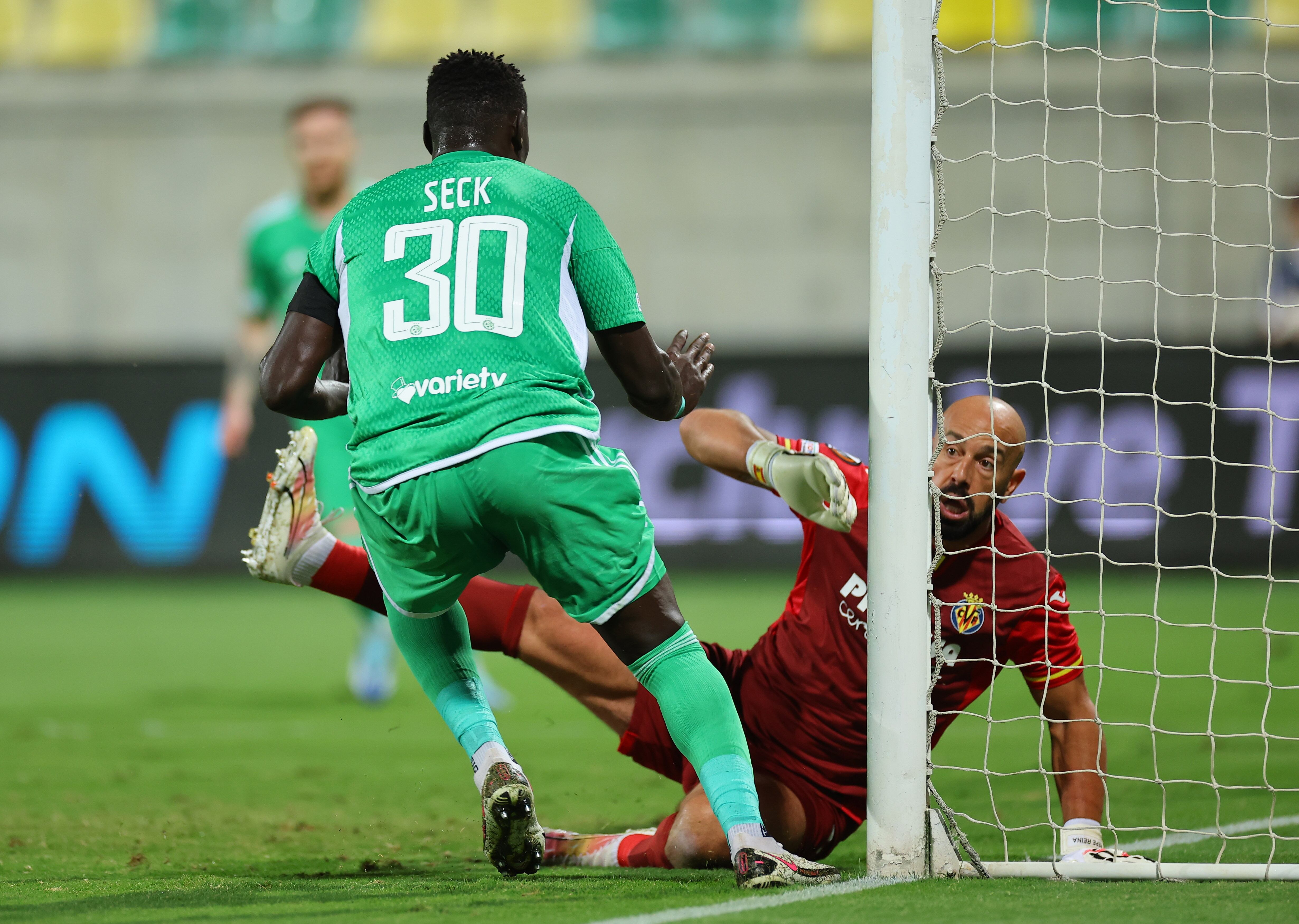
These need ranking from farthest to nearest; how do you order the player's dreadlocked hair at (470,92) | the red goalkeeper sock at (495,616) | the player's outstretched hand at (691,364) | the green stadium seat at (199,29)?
the green stadium seat at (199,29) → the red goalkeeper sock at (495,616) → the player's outstretched hand at (691,364) → the player's dreadlocked hair at (470,92)

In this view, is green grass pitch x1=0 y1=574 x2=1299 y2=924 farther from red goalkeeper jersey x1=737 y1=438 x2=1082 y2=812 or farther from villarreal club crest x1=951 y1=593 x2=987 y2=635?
villarreal club crest x1=951 y1=593 x2=987 y2=635

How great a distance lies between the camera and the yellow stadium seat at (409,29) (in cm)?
1483

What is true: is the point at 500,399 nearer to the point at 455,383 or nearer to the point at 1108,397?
the point at 455,383

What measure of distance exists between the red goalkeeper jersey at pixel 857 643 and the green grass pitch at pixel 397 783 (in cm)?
30

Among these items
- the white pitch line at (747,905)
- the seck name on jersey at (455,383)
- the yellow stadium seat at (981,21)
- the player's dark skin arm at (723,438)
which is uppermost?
the yellow stadium seat at (981,21)

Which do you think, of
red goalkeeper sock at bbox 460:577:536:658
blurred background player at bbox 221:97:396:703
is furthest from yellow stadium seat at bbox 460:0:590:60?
red goalkeeper sock at bbox 460:577:536:658

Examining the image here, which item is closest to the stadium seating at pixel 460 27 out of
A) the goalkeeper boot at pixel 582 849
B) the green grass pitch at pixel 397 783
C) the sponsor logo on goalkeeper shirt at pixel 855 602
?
the green grass pitch at pixel 397 783

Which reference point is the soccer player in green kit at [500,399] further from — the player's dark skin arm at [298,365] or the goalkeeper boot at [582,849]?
the goalkeeper boot at [582,849]

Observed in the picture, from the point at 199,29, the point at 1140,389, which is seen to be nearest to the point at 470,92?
the point at 1140,389

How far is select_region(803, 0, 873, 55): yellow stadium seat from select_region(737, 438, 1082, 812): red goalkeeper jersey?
39.0 feet

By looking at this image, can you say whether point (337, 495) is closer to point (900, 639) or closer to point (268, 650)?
point (268, 650)

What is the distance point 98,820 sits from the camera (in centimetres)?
389

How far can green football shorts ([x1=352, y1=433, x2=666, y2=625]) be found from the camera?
2654 millimetres

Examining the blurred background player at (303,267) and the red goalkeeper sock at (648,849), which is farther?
the blurred background player at (303,267)
